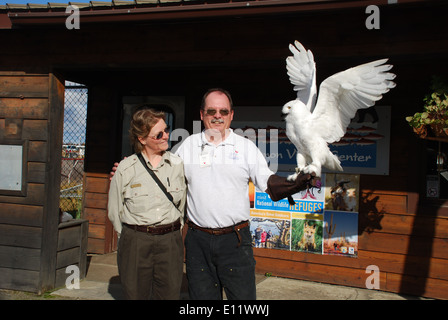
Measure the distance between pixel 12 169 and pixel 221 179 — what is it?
2971 millimetres

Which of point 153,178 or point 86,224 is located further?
point 86,224

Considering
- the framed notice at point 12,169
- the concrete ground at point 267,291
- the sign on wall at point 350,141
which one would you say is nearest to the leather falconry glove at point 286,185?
the concrete ground at point 267,291

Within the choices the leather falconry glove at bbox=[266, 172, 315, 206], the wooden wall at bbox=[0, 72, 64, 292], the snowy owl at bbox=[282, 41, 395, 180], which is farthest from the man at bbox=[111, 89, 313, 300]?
the wooden wall at bbox=[0, 72, 64, 292]

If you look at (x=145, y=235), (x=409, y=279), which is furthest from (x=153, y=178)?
(x=409, y=279)

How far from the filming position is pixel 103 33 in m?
4.18

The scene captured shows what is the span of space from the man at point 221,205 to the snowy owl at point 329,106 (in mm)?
278

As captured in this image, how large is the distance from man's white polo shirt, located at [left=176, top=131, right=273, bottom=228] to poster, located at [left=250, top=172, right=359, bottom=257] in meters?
2.36

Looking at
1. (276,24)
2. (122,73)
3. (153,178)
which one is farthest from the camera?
(122,73)

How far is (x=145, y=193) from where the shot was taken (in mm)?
2447

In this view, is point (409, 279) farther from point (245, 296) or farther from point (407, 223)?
point (245, 296)

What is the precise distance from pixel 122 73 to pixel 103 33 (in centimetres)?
151

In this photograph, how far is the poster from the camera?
185 inches

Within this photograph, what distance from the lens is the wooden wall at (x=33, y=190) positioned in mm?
4191

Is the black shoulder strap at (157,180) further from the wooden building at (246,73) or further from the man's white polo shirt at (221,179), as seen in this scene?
the wooden building at (246,73)
